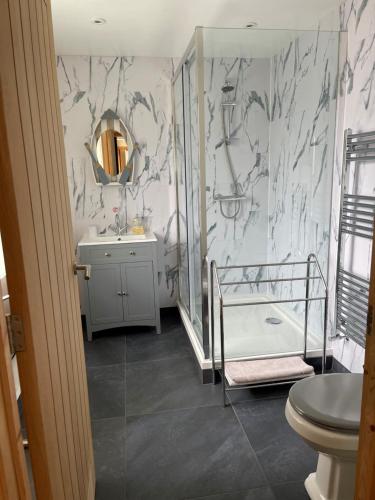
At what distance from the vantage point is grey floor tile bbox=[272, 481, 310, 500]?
173 cm

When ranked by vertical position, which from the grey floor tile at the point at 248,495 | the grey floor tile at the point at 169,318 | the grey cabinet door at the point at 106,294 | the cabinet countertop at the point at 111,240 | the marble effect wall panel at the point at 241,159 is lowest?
the grey floor tile at the point at 248,495

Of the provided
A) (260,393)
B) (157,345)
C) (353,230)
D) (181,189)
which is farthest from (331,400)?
(181,189)

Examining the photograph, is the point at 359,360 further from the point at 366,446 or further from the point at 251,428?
the point at 366,446

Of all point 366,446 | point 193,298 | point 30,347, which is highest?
point 30,347

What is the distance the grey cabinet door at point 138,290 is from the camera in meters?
3.37

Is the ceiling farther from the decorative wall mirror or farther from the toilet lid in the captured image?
the toilet lid

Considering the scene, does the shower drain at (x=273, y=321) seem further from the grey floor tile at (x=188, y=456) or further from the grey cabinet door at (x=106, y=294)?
the grey cabinet door at (x=106, y=294)

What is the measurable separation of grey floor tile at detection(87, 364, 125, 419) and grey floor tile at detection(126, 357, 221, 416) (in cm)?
5

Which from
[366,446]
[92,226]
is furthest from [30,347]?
[92,226]

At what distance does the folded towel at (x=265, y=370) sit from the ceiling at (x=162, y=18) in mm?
2203

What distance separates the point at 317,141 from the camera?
2766mm

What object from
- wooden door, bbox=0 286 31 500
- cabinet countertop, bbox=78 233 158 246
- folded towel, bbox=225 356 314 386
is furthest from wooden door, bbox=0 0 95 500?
cabinet countertop, bbox=78 233 158 246

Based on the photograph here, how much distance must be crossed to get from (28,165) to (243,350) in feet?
6.95

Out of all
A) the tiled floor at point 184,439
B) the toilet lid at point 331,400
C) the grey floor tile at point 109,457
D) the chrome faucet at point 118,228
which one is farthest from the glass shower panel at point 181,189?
the toilet lid at point 331,400
